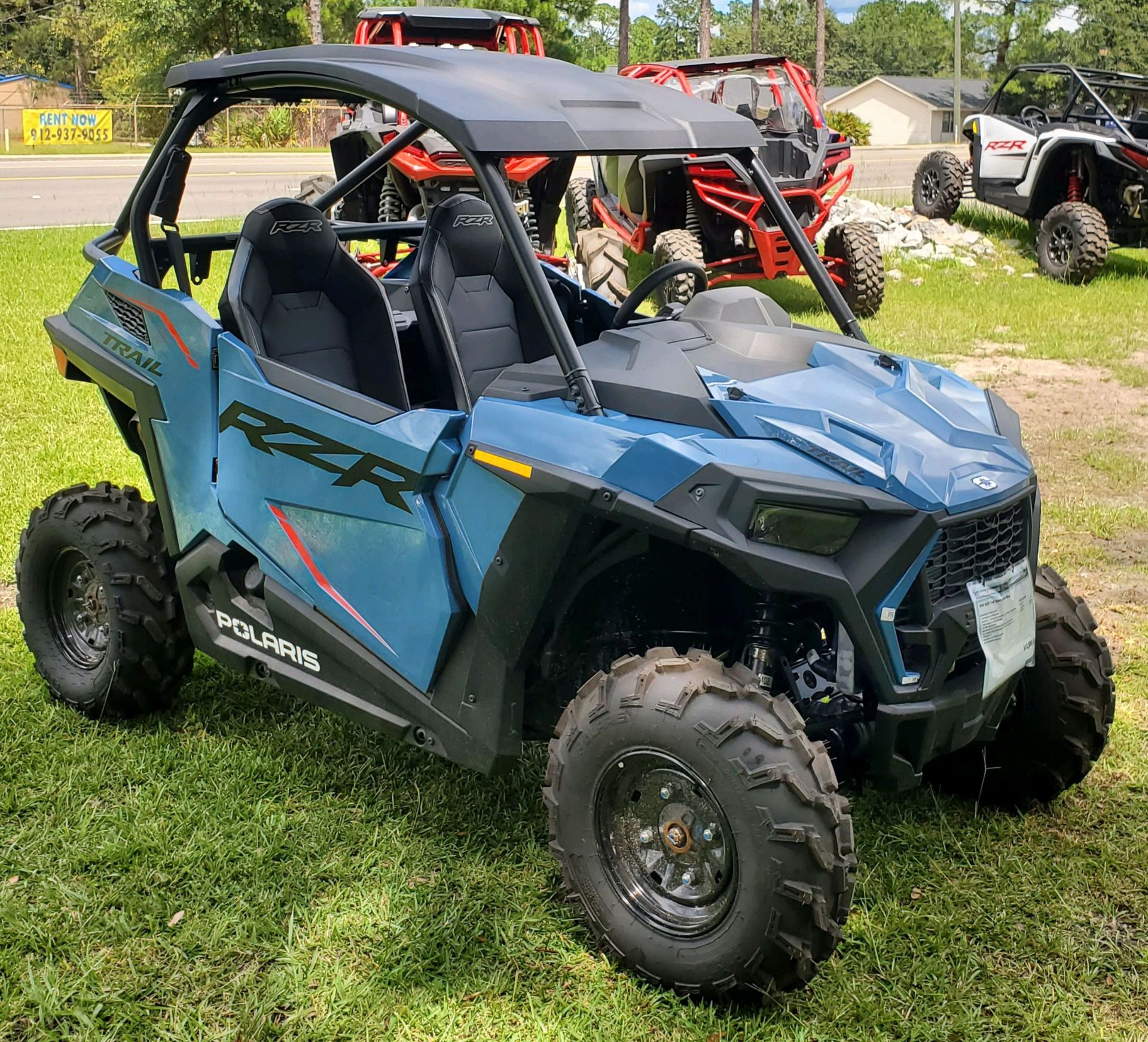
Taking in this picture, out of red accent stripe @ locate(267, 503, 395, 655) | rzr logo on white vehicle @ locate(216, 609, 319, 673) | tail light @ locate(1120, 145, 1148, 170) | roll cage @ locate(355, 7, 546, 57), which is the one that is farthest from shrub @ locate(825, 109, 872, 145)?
red accent stripe @ locate(267, 503, 395, 655)

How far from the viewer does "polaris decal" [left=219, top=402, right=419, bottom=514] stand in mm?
3008

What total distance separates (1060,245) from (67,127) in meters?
29.9

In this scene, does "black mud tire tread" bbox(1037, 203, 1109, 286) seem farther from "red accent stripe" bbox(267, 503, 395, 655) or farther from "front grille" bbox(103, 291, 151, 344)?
"red accent stripe" bbox(267, 503, 395, 655)

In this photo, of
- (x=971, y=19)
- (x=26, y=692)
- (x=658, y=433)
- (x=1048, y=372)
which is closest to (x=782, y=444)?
(x=658, y=433)

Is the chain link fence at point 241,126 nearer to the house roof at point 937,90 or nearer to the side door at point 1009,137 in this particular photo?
the side door at point 1009,137

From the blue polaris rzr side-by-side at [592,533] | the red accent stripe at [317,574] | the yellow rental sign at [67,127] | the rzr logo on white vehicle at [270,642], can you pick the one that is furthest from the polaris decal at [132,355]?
the yellow rental sign at [67,127]

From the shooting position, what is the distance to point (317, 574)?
330 centimetres

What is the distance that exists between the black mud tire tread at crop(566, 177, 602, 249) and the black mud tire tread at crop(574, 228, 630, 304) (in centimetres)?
295

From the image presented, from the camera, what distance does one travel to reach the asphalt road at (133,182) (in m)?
16.5

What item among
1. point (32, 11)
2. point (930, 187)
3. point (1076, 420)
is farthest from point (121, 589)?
point (32, 11)

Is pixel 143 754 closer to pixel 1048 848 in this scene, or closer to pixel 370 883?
pixel 370 883

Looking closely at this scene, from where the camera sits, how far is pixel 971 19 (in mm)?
74250

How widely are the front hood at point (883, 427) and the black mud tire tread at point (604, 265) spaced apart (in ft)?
20.2

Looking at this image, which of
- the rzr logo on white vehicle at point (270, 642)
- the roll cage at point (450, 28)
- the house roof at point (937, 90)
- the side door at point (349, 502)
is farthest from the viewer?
the house roof at point (937, 90)
